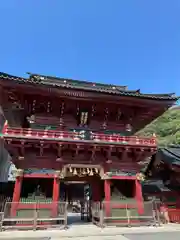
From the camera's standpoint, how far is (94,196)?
15.1 m

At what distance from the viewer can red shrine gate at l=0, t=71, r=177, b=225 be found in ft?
38.5

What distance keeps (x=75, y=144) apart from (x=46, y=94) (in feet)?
13.1

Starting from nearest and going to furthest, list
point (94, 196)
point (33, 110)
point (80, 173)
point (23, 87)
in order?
point (23, 87) < point (80, 173) < point (33, 110) < point (94, 196)

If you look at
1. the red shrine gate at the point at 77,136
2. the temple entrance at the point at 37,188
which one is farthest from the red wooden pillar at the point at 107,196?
the temple entrance at the point at 37,188

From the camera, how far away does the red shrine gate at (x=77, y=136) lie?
11750mm

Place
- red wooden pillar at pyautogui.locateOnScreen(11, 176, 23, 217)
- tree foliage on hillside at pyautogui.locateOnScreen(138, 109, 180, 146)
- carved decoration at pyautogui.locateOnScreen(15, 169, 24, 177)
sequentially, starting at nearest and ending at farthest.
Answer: red wooden pillar at pyautogui.locateOnScreen(11, 176, 23, 217), carved decoration at pyautogui.locateOnScreen(15, 169, 24, 177), tree foliage on hillside at pyautogui.locateOnScreen(138, 109, 180, 146)

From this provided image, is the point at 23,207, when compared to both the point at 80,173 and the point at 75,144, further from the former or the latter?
the point at 75,144

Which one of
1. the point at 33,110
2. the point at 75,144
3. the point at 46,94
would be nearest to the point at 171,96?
the point at 75,144

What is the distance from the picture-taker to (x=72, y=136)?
1255cm

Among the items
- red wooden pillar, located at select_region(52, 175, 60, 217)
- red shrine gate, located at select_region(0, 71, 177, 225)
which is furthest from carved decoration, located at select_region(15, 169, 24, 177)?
red wooden pillar, located at select_region(52, 175, 60, 217)

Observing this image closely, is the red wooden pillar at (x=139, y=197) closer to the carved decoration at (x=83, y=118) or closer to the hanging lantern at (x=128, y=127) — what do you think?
the hanging lantern at (x=128, y=127)

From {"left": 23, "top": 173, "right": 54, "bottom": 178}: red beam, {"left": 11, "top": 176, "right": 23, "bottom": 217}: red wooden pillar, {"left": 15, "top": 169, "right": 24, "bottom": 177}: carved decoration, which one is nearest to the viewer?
{"left": 11, "top": 176, "right": 23, "bottom": 217}: red wooden pillar

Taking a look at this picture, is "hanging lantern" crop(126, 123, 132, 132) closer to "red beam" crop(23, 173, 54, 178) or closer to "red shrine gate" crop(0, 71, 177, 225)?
"red shrine gate" crop(0, 71, 177, 225)

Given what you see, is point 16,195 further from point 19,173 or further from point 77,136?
point 77,136
